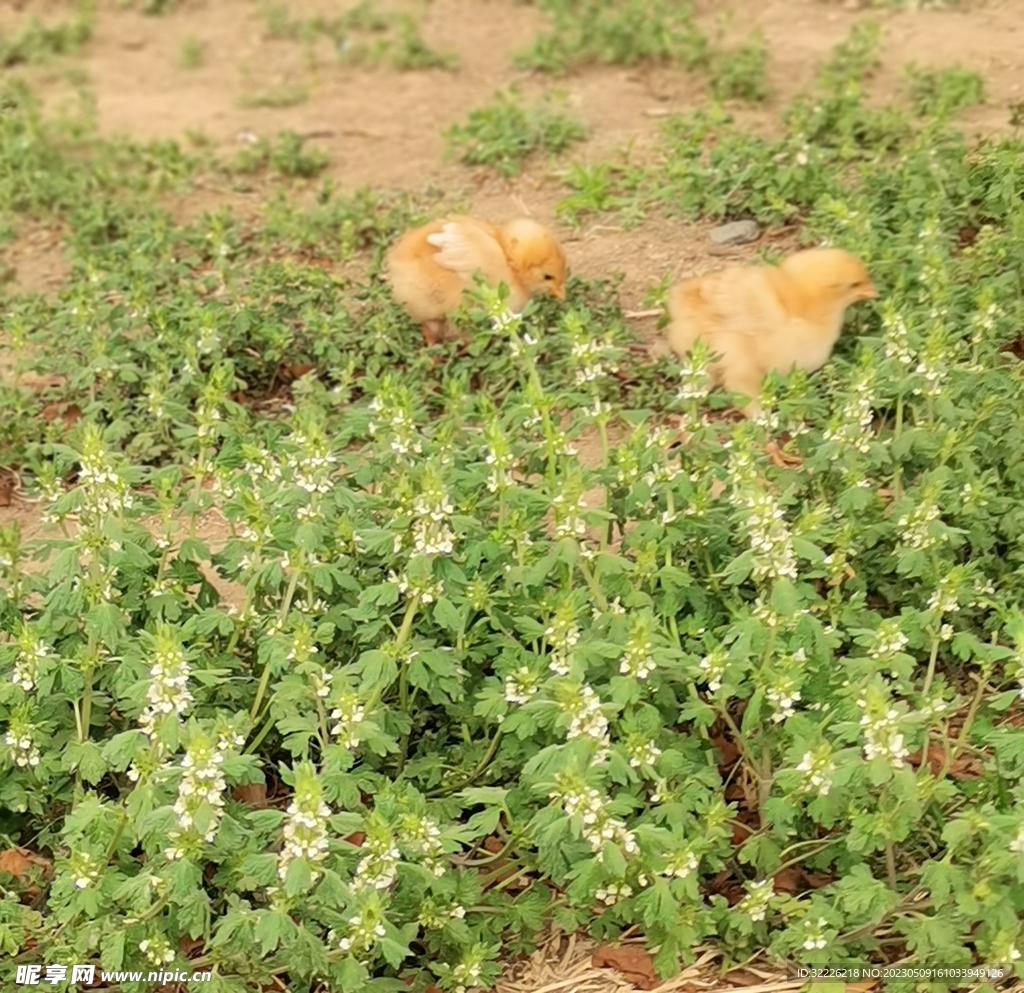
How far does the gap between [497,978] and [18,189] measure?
514 cm

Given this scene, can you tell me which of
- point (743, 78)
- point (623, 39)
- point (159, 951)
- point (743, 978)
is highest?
point (623, 39)

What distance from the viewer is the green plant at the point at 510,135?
667 cm

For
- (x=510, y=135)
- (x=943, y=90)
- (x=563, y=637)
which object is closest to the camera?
(x=563, y=637)

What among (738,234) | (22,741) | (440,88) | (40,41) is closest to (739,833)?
(22,741)

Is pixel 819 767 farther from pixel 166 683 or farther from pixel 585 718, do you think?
pixel 166 683

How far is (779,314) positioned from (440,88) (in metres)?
3.96

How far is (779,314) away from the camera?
4.61 metres

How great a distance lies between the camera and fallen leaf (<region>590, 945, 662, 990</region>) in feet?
10.4

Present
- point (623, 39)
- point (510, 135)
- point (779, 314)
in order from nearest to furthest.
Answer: point (779, 314), point (510, 135), point (623, 39)

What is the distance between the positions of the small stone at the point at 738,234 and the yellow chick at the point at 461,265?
79 cm

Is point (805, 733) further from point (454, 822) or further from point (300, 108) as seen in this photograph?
point (300, 108)

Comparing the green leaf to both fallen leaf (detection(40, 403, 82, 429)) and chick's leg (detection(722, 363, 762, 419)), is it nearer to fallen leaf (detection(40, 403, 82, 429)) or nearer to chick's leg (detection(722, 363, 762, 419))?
chick's leg (detection(722, 363, 762, 419))

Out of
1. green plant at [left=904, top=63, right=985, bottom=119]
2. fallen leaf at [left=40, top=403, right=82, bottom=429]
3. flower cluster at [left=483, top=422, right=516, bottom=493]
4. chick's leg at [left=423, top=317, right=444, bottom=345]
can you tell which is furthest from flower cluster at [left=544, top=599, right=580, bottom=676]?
green plant at [left=904, top=63, right=985, bottom=119]

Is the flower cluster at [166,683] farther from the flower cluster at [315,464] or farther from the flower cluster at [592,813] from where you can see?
the flower cluster at [592,813]
